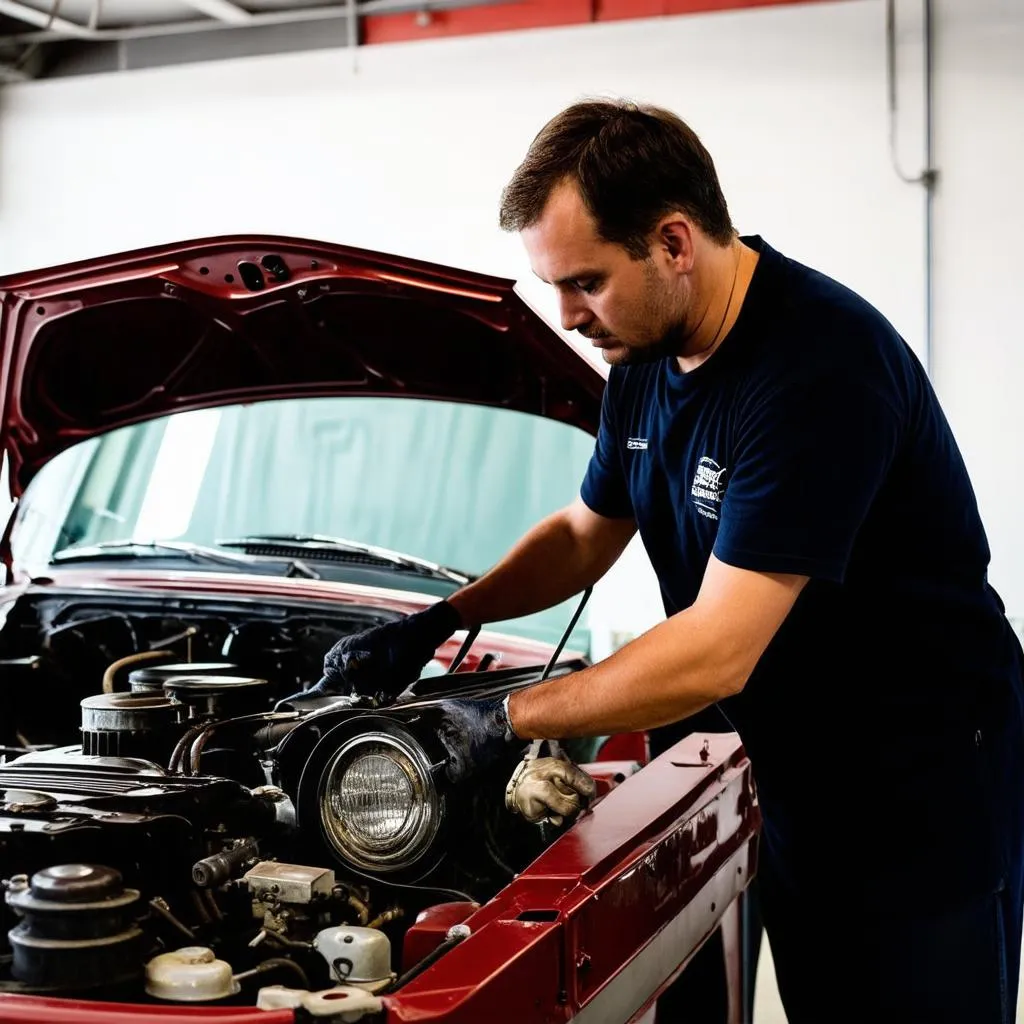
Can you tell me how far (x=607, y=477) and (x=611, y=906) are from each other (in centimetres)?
79

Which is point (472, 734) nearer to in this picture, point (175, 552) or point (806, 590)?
point (806, 590)

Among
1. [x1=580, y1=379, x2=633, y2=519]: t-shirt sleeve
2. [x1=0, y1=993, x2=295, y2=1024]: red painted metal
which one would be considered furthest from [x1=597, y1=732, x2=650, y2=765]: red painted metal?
[x1=0, y1=993, x2=295, y2=1024]: red painted metal

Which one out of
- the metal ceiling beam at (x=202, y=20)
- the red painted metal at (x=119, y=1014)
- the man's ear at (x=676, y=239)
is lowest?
the red painted metal at (x=119, y=1014)

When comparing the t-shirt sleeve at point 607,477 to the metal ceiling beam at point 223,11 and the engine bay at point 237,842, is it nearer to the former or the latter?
the engine bay at point 237,842

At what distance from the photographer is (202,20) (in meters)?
6.79

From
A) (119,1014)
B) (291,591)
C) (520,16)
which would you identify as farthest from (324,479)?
(520,16)

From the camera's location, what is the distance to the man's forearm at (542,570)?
2408 millimetres

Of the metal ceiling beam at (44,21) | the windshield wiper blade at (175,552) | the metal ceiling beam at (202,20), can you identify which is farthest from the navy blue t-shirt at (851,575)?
the metal ceiling beam at (44,21)

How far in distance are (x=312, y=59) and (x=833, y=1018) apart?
5.57 meters

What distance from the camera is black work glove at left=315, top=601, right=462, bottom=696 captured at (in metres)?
2.34

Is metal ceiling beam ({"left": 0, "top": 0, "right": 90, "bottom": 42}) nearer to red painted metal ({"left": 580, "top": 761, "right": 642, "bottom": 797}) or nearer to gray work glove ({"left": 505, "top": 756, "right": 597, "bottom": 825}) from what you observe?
red painted metal ({"left": 580, "top": 761, "right": 642, "bottom": 797})

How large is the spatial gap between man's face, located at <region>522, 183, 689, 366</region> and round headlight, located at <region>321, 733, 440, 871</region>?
667 millimetres

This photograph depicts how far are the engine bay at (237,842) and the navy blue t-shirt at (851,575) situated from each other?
45 centimetres

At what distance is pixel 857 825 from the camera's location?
197 cm
